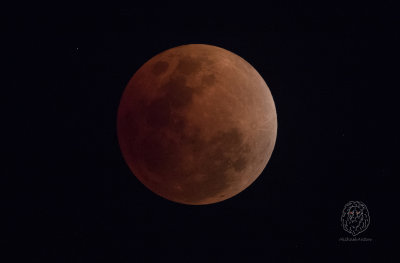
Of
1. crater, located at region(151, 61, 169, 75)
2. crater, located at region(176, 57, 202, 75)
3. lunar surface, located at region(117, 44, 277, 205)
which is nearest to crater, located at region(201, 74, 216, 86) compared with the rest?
lunar surface, located at region(117, 44, 277, 205)

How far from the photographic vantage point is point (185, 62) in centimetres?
359

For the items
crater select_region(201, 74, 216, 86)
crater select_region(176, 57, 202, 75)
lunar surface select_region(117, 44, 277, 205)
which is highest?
crater select_region(176, 57, 202, 75)

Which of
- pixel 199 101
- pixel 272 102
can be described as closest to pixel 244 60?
pixel 272 102

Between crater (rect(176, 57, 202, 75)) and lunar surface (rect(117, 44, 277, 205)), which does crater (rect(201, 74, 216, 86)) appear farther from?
crater (rect(176, 57, 202, 75))

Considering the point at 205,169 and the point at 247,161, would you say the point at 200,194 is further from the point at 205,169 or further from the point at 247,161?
the point at 247,161

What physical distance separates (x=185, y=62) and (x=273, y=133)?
1.43 meters

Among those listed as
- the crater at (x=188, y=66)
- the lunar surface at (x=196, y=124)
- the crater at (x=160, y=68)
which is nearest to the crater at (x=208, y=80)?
the lunar surface at (x=196, y=124)

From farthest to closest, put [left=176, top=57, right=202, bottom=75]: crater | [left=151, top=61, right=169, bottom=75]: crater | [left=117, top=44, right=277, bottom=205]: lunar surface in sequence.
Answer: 1. [left=151, top=61, right=169, bottom=75]: crater
2. [left=176, top=57, right=202, bottom=75]: crater
3. [left=117, top=44, right=277, bottom=205]: lunar surface

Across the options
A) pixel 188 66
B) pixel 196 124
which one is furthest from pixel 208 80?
pixel 196 124

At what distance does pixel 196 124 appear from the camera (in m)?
3.28

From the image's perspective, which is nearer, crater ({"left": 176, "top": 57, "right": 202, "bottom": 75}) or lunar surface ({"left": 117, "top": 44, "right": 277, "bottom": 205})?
lunar surface ({"left": 117, "top": 44, "right": 277, "bottom": 205})

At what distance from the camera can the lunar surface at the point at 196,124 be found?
3.32 meters

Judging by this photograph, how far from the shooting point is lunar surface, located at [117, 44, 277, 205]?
3318 mm

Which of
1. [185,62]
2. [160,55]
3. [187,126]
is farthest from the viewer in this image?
[160,55]
